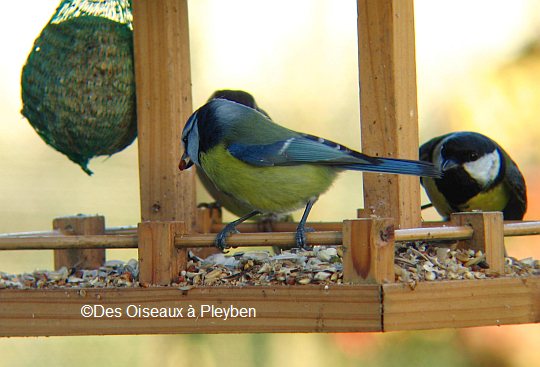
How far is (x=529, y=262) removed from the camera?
250 cm

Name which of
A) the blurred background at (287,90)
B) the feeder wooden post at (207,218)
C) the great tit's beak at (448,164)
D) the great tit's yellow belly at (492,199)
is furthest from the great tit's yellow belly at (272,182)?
the blurred background at (287,90)

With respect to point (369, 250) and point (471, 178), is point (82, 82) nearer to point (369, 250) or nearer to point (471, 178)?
point (369, 250)

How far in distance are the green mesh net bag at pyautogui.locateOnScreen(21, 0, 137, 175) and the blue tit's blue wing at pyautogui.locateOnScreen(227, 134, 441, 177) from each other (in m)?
0.49

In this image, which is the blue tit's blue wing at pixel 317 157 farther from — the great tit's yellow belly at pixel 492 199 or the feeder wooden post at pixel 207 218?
the great tit's yellow belly at pixel 492 199

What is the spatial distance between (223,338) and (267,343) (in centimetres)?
20

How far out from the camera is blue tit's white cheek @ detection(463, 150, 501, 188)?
353cm

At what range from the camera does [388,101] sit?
242cm

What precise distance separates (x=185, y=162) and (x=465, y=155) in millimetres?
1341

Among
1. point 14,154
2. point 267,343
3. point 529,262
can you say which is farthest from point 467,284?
point 14,154

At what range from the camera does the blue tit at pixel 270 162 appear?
237 cm

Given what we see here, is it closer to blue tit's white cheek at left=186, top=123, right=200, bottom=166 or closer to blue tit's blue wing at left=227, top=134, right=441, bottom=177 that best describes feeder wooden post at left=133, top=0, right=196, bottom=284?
blue tit's white cheek at left=186, top=123, right=200, bottom=166

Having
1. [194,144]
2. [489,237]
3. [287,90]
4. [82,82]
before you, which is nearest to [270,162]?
[194,144]

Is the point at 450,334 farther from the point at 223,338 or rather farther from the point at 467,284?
the point at 467,284

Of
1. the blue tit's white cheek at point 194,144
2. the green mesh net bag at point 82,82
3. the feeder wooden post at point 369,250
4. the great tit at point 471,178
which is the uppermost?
the green mesh net bag at point 82,82
